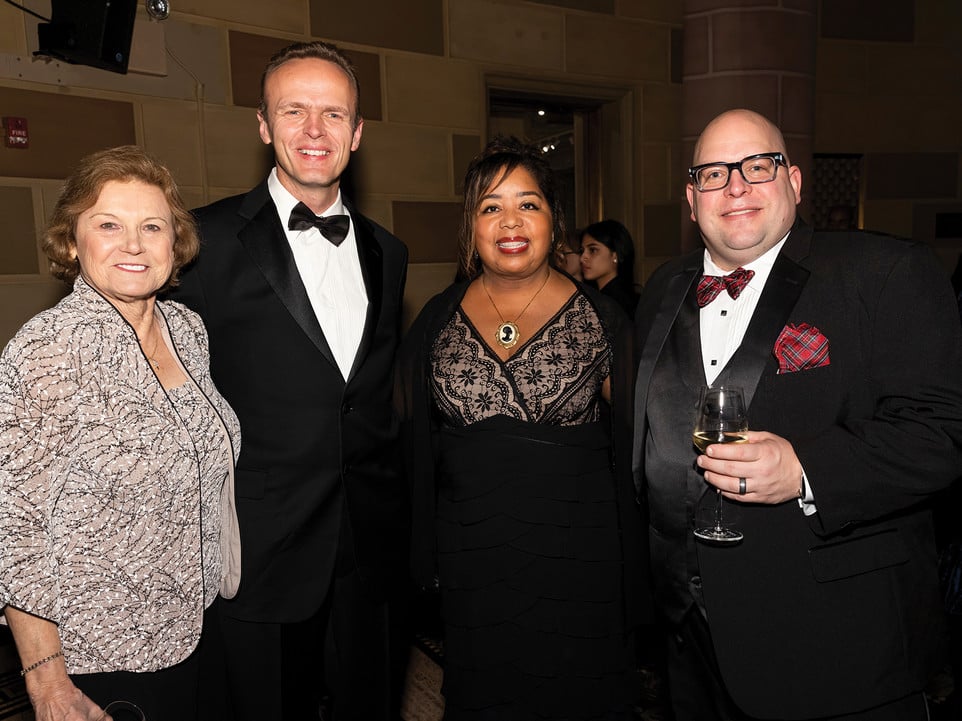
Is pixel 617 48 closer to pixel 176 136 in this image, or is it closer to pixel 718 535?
pixel 176 136

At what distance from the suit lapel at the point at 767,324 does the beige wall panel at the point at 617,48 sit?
4343 millimetres

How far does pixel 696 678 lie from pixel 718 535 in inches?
20.6

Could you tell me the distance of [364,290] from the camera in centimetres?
233

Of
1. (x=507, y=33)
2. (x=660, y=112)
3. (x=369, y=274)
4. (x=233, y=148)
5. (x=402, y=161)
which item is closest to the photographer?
(x=369, y=274)

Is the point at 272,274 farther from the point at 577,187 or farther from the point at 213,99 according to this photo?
the point at 577,187

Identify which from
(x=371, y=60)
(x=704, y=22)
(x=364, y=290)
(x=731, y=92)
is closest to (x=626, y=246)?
(x=731, y=92)

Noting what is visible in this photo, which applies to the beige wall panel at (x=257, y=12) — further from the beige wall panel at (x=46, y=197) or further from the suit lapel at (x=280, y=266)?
the suit lapel at (x=280, y=266)

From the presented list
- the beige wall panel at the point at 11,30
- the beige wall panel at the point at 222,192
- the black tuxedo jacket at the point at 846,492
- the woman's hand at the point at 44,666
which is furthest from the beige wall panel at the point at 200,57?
the black tuxedo jacket at the point at 846,492

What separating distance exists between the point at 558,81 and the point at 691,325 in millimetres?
4232

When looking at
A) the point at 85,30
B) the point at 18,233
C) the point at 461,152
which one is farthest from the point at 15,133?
the point at 461,152

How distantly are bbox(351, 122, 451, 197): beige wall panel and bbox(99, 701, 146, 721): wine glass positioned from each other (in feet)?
12.4

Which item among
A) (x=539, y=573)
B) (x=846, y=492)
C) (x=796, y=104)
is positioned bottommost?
(x=539, y=573)

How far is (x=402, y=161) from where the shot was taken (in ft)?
16.7

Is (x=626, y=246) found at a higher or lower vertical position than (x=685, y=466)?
higher
